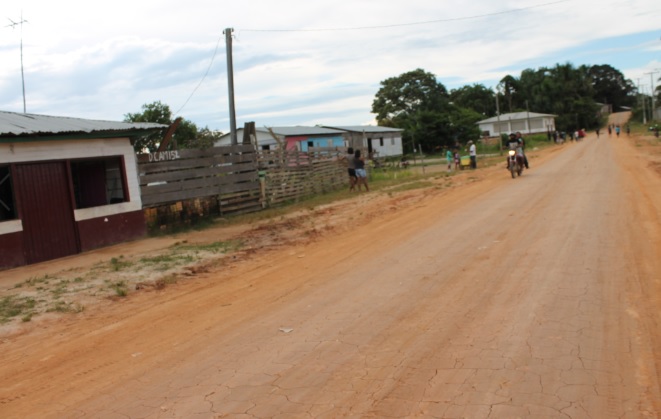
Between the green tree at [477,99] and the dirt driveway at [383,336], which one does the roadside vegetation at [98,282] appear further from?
the green tree at [477,99]

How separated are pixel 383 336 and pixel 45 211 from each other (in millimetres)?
10285

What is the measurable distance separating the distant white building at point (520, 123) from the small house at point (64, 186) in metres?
76.3

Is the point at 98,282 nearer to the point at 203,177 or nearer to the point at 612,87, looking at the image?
the point at 203,177

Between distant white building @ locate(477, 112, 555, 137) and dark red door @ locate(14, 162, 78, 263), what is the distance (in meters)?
78.3

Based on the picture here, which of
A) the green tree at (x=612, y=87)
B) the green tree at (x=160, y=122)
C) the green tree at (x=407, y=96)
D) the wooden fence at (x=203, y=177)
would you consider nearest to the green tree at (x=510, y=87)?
the green tree at (x=407, y=96)

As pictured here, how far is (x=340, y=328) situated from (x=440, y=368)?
1.45 m

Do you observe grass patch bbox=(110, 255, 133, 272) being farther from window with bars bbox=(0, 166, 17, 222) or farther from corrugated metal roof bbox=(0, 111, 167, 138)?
corrugated metal roof bbox=(0, 111, 167, 138)

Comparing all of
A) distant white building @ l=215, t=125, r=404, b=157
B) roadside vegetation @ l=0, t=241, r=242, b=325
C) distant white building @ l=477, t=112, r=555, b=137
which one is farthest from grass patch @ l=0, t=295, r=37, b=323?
distant white building @ l=477, t=112, r=555, b=137

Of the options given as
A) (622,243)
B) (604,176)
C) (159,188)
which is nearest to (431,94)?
(604,176)

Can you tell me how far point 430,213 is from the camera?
14.5m

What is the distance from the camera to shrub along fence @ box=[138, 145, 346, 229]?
16172 mm

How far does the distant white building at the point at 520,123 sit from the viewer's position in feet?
284

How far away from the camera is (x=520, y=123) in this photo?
88.9 m

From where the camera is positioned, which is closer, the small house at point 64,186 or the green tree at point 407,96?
the small house at point 64,186
